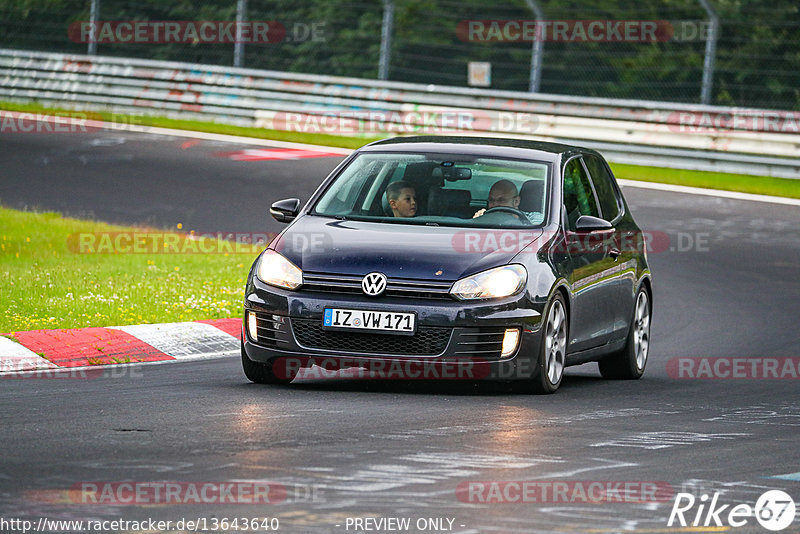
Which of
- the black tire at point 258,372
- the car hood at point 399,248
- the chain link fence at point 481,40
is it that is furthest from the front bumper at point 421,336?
the chain link fence at point 481,40

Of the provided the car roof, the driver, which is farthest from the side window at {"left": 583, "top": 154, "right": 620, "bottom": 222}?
the driver

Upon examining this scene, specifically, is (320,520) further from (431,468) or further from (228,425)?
(228,425)

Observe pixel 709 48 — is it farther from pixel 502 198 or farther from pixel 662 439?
pixel 662 439

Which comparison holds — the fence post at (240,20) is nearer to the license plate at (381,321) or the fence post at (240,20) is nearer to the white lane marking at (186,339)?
the white lane marking at (186,339)

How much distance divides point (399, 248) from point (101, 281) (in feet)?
16.5

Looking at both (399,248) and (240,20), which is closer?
(399,248)

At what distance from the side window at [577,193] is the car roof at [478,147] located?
12 cm

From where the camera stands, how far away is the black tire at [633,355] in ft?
36.9

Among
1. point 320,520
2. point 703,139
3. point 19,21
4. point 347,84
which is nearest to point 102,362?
point 320,520

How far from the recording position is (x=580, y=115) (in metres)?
24.7

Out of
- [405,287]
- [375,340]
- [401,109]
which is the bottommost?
[375,340]

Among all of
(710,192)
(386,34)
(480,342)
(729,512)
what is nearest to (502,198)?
(480,342)

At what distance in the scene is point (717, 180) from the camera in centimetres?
2333

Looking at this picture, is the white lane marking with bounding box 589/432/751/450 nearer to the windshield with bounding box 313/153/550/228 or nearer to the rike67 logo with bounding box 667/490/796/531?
the rike67 logo with bounding box 667/490/796/531
